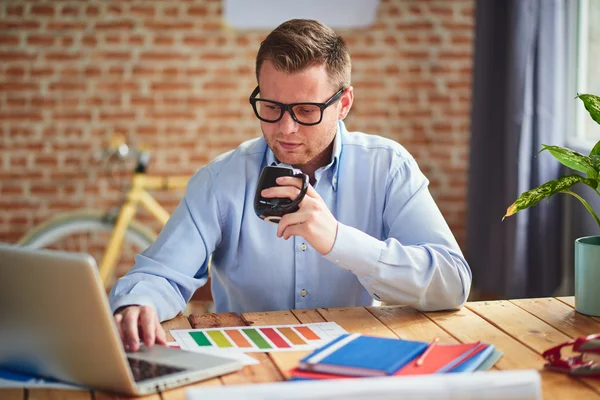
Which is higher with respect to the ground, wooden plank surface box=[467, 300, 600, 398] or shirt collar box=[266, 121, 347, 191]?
shirt collar box=[266, 121, 347, 191]

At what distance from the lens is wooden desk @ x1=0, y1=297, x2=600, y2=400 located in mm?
1359

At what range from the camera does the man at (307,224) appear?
1740 mm

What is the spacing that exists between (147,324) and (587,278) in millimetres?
902

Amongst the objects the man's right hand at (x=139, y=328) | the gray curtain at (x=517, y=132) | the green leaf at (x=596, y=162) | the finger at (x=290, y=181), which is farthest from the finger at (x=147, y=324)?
the gray curtain at (x=517, y=132)

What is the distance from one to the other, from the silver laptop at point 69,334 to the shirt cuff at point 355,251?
0.39 m

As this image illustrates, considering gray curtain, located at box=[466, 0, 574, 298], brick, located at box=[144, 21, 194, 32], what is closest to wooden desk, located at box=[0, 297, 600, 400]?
gray curtain, located at box=[466, 0, 574, 298]

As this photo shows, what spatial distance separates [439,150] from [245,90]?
44.5 inches

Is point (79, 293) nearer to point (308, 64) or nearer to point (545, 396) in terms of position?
point (545, 396)

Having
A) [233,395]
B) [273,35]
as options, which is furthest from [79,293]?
[273,35]

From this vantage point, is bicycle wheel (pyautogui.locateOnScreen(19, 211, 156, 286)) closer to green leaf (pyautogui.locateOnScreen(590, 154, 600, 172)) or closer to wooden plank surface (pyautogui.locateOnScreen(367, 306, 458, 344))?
wooden plank surface (pyautogui.locateOnScreen(367, 306, 458, 344))

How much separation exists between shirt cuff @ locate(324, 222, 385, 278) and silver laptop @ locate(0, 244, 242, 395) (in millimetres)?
390

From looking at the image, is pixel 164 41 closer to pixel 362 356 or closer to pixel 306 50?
pixel 306 50

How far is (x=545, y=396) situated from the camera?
128cm

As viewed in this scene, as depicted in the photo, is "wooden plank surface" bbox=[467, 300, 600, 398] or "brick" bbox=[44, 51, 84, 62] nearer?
"wooden plank surface" bbox=[467, 300, 600, 398]
